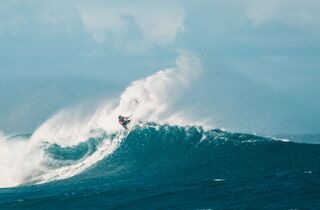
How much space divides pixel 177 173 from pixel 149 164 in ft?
15.6

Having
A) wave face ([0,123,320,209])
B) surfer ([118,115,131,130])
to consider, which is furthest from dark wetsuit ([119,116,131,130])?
wave face ([0,123,320,209])

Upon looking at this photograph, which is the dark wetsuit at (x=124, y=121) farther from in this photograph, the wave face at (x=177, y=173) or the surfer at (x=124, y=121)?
Result: the wave face at (x=177, y=173)

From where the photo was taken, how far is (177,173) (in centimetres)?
3478

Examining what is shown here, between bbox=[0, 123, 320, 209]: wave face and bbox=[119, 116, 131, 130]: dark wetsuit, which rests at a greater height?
bbox=[119, 116, 131, 130]: dark wetsuit

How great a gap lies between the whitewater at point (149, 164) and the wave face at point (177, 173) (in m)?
0.05

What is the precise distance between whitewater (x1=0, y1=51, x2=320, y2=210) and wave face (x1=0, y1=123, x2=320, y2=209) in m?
0.05

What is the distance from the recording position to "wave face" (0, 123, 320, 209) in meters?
27.4

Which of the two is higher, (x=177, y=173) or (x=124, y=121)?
(x=124, y=121)

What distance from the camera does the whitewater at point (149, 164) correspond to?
2792cm

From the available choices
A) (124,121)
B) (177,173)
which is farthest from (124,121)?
(177,173)

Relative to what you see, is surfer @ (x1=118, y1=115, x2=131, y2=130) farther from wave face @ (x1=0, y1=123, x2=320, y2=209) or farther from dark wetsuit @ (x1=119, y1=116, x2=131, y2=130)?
wave face @ (x1=0, y1=123, x2=320, y2=209)

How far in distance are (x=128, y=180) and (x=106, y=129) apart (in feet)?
40.4

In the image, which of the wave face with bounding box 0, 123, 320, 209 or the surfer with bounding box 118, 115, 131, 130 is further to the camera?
the surfer with bounding box 118, 115, 131, 130

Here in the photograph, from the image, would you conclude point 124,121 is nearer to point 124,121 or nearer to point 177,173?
point 124,121
